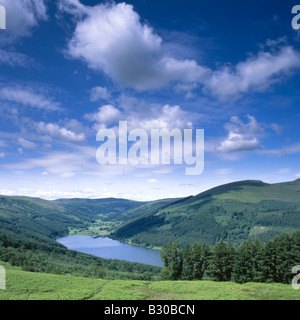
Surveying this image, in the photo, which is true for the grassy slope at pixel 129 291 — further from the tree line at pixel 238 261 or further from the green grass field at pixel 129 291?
the tree line at pixel 238 261

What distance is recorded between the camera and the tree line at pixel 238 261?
54031 millimetres

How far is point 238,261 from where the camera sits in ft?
189

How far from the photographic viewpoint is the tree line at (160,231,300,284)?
54.0m

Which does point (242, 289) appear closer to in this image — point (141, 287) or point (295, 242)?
point (141, 287)

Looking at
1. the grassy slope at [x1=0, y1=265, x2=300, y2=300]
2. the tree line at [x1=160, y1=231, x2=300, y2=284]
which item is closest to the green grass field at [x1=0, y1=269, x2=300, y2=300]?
the grassy slope at [x1=0, y1=265, x2=300, y2=300]

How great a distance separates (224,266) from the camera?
5950cm

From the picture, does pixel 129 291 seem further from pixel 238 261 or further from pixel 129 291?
pixel 238 261

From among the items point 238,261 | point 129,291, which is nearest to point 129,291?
point 129,291

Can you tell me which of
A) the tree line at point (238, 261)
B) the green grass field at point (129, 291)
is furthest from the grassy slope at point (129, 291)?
the tree line at point (238, 261)

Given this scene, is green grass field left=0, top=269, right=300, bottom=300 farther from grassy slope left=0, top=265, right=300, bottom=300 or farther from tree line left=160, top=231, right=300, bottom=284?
tree line left=160, top=231, right=300, bottom=284
